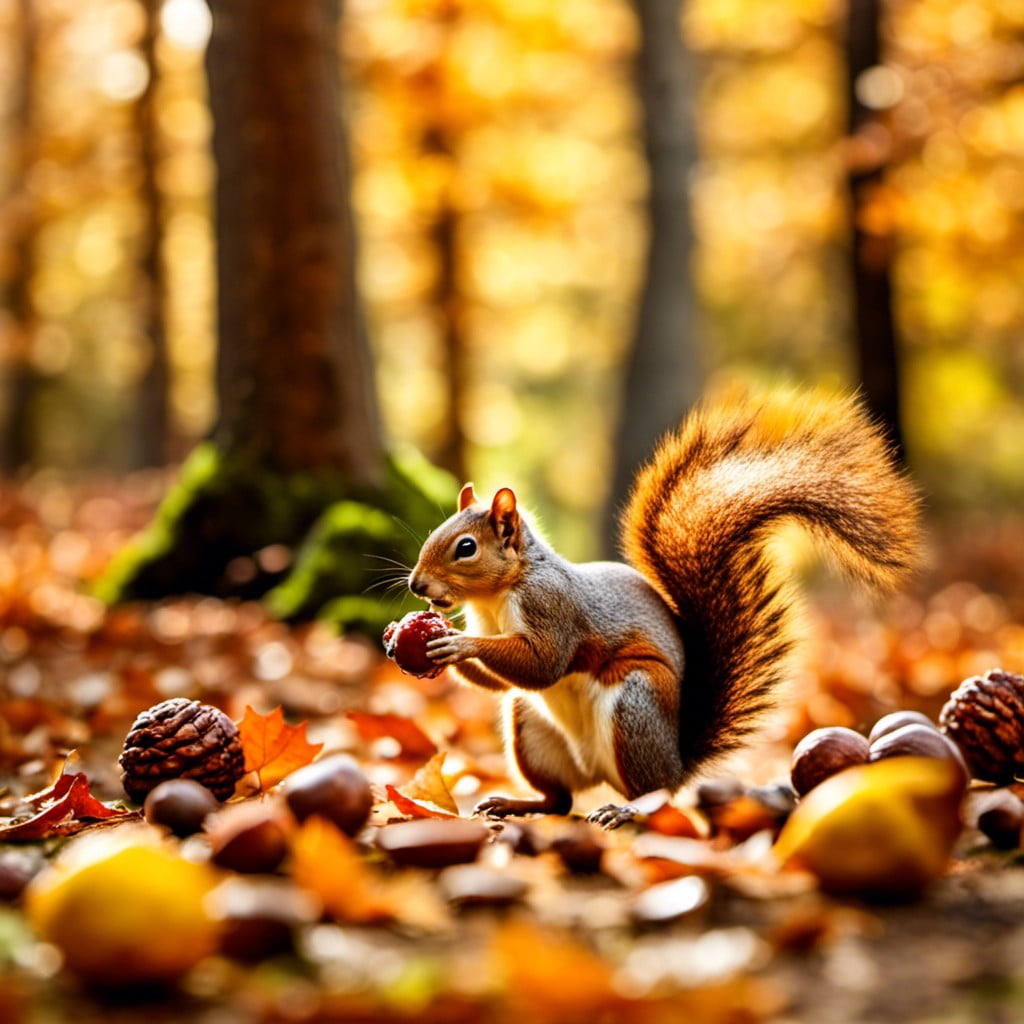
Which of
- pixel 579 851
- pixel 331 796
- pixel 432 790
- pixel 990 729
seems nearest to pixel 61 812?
pixel 331 796

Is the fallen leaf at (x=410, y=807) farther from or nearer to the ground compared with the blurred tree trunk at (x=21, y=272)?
nearer to the ground

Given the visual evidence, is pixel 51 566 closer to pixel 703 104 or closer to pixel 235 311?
pixel 235 311

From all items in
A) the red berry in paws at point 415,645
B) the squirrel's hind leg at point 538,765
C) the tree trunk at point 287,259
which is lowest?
the squirrel's hind leg at point 538,765

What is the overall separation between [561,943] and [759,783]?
1419mm

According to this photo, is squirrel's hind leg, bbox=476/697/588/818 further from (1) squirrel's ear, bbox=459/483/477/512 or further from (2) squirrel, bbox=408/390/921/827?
(1) squirrel's ear, bbox=459/483/477/512

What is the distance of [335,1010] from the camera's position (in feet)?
3.55

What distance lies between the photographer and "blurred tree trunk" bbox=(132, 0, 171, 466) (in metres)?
11.3

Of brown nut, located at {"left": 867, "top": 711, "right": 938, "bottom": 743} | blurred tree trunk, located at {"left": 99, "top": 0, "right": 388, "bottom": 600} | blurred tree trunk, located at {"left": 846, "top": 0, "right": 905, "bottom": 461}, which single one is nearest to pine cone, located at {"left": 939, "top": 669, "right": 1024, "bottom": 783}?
brown nut, located at {"left": 867, "top": 711, "right": 938, "bottom": 743}

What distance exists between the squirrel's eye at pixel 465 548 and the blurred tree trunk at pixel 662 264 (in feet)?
16.4

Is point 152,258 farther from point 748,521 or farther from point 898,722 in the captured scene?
point 898,722

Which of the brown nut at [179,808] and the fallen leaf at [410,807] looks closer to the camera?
the brown nut at [179,808]

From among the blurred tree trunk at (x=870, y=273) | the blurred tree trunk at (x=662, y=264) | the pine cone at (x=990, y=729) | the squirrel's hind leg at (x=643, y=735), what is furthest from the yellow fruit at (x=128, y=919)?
the blurred tree trunk at (x=870, y=273)

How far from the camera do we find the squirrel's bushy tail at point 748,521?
2.14 metres

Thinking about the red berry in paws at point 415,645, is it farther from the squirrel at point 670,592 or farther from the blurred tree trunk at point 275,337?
the blurred tree trunk at point 275,337
